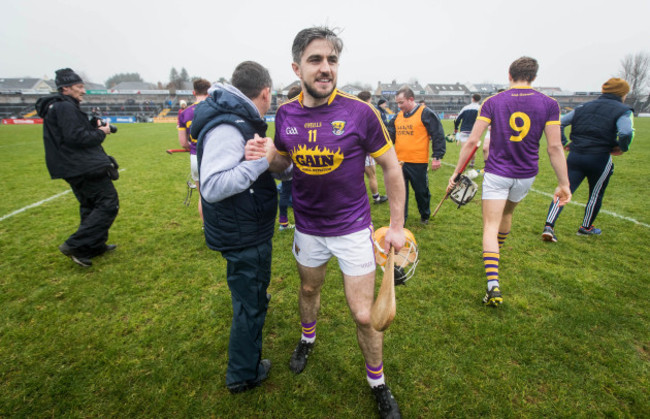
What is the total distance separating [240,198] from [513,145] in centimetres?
303

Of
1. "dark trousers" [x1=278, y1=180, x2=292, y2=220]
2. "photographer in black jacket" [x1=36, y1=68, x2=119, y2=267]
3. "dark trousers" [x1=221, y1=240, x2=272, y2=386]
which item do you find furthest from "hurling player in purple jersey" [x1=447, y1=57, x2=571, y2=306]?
"photographer in black jacket" [x1=36, y1=68, x2=119, y2=267]

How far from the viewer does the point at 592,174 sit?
4727mm

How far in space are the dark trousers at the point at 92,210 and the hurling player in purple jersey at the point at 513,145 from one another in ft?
16.1

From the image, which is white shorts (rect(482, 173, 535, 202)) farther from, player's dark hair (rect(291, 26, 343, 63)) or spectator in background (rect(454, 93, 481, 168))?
spectator in background (rect(454, 93, 481, 168))

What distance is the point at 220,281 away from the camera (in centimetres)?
394

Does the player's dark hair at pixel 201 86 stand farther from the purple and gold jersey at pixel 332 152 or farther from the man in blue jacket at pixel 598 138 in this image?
the man in blue jacket at pixel 598 138

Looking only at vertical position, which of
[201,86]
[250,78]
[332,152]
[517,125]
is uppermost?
[201,86]

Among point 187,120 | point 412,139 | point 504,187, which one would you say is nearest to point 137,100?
point 187,120

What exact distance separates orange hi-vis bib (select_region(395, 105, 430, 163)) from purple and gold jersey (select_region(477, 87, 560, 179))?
69.9 inches

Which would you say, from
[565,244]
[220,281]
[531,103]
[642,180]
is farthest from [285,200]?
[642,180]

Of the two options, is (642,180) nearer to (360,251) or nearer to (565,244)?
(565,244)

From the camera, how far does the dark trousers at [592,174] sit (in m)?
4.60

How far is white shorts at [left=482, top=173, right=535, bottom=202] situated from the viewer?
10.9ft

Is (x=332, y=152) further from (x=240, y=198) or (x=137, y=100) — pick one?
(x=137, y=100)
